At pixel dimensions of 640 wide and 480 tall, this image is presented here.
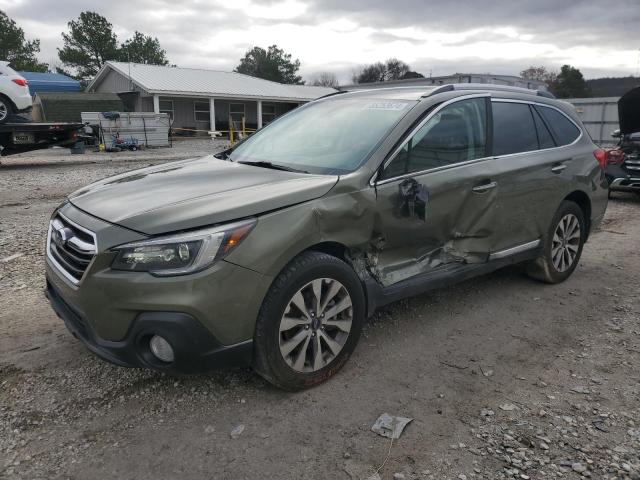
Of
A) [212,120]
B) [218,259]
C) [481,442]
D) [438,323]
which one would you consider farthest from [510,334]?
[212,120]

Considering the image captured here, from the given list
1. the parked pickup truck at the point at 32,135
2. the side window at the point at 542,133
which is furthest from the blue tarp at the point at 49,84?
the side window at the point at 542,133

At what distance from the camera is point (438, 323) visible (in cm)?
409

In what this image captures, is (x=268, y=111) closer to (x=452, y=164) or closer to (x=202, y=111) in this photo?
(x=202, y=111)

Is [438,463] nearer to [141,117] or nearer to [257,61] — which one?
[141,117]

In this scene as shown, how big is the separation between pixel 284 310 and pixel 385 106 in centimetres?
178

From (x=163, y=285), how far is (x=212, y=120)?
3189 centimetres

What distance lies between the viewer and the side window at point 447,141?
11.3 feet

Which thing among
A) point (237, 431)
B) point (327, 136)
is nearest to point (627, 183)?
point (327, 136)

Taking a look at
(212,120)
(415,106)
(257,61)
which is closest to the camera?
(415,106)

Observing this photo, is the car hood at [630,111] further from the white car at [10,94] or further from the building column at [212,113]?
the building column at [212,113]

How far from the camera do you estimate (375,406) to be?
2955 millimetres

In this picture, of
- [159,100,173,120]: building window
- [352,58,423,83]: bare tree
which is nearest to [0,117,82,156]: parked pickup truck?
[159,100,173,120]: building window

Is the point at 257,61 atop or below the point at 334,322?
atop

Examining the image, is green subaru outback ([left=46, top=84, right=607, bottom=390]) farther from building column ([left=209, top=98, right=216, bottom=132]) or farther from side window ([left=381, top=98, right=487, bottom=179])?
building column ([left=209, top=98, right=216, bottom=132])
